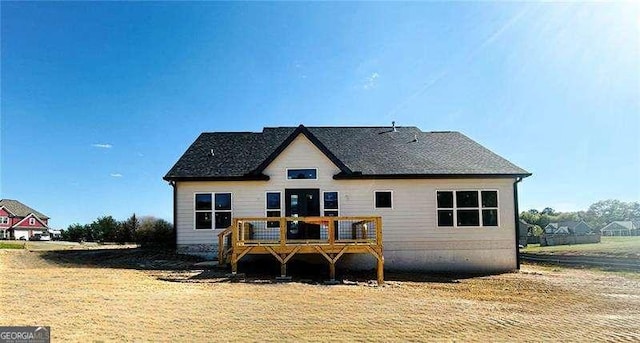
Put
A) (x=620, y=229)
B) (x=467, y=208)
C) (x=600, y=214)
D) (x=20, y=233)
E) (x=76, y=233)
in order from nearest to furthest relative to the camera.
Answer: (x=467, y=208)
(x=76, y=233)
(x=20, y=233)
(x=620, y=229)
(x=600, y=214)

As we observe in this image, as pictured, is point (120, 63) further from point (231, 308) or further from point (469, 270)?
point (469, 270)

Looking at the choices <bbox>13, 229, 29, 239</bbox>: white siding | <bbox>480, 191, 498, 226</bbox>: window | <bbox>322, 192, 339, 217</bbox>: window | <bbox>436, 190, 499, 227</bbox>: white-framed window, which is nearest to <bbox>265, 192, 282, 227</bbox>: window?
<bbox>322, 192, 339, 217</bbox>: window

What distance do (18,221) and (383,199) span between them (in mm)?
68550

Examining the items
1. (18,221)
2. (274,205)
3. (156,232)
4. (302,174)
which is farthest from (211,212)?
(18,221)

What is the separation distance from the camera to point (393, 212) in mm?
19156

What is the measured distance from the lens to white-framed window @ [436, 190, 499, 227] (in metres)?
19.3

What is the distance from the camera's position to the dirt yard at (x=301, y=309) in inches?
299

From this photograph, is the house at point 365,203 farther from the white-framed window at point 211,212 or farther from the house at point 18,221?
the house at point 18,221

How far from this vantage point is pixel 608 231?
95375mm

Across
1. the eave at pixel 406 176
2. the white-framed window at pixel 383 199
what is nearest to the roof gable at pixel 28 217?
the eave at pixel 406 176

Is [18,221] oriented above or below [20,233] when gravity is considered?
above

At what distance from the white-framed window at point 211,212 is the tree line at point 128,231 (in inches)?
142

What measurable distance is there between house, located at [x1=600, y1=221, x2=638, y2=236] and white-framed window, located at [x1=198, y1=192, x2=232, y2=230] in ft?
294

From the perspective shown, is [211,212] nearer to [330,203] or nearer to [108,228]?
[330,203]
